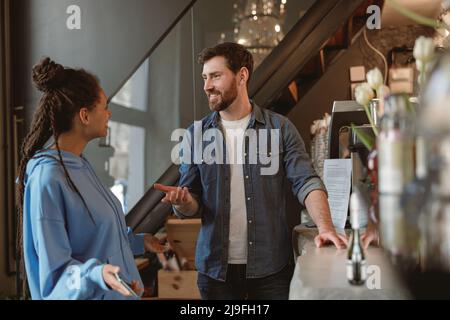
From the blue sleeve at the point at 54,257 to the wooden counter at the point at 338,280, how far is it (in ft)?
1.20

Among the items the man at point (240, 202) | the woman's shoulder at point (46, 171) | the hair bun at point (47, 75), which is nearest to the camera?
the woman's shoulder at point (46, 171)

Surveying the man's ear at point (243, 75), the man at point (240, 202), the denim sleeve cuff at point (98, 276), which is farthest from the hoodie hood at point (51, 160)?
the man's ear at point (243, 75)

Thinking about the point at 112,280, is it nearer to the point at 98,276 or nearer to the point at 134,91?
the point at 98,276

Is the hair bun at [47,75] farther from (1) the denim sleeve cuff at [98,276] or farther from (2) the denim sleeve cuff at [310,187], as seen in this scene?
(2) the denim sleeve cuff at [310,187]

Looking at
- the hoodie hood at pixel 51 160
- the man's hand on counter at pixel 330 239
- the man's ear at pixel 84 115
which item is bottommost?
the man's hand on counter at pixel 330 239

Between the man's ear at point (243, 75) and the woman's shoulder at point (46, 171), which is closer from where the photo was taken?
the woman's shoulder at point (46, 171)

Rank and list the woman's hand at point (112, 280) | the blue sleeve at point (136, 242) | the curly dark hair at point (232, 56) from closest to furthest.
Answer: the woman's hand at point (112, 280), the blue sleeve at point (136, 242), the curly dark hair at point (232, 56)

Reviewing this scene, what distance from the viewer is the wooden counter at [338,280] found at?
81 cm

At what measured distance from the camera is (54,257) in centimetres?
100

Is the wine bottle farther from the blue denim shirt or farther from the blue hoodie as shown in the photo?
the blue denim shirt

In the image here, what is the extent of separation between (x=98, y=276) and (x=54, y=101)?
1.39 feet

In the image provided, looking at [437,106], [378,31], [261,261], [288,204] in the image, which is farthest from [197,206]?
[378,31]

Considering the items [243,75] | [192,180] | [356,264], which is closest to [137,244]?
[192,180]
